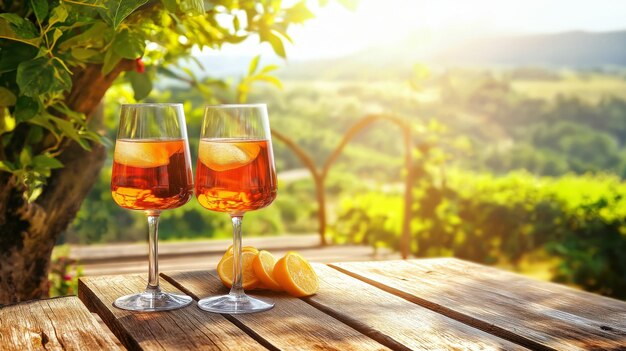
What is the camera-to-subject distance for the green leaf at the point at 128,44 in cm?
176

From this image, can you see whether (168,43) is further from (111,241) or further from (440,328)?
(111,241)

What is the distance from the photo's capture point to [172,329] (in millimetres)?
1409

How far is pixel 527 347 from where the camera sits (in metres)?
1.36

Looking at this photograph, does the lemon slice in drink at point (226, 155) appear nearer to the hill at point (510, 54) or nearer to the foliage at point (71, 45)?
the foliage at point (71, 45)

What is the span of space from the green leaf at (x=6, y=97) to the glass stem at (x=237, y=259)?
24.2 inches

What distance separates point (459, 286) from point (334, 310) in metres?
0.41

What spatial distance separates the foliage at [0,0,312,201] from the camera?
5.15ft

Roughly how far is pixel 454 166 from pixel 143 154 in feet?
20.4

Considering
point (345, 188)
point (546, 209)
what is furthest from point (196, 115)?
point (345, 188)

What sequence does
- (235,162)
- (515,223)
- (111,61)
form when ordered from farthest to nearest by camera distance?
(515,223) < (111,61) < (235,162)

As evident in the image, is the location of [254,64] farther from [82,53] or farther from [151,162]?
[151,162]

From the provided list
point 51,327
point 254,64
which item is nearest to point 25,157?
point 51,327

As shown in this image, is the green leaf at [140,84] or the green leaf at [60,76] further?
the green leaf at [140,84]

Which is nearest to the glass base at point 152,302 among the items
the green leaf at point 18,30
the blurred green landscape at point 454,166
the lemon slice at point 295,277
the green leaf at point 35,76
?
the lemon slice at point 295,277
